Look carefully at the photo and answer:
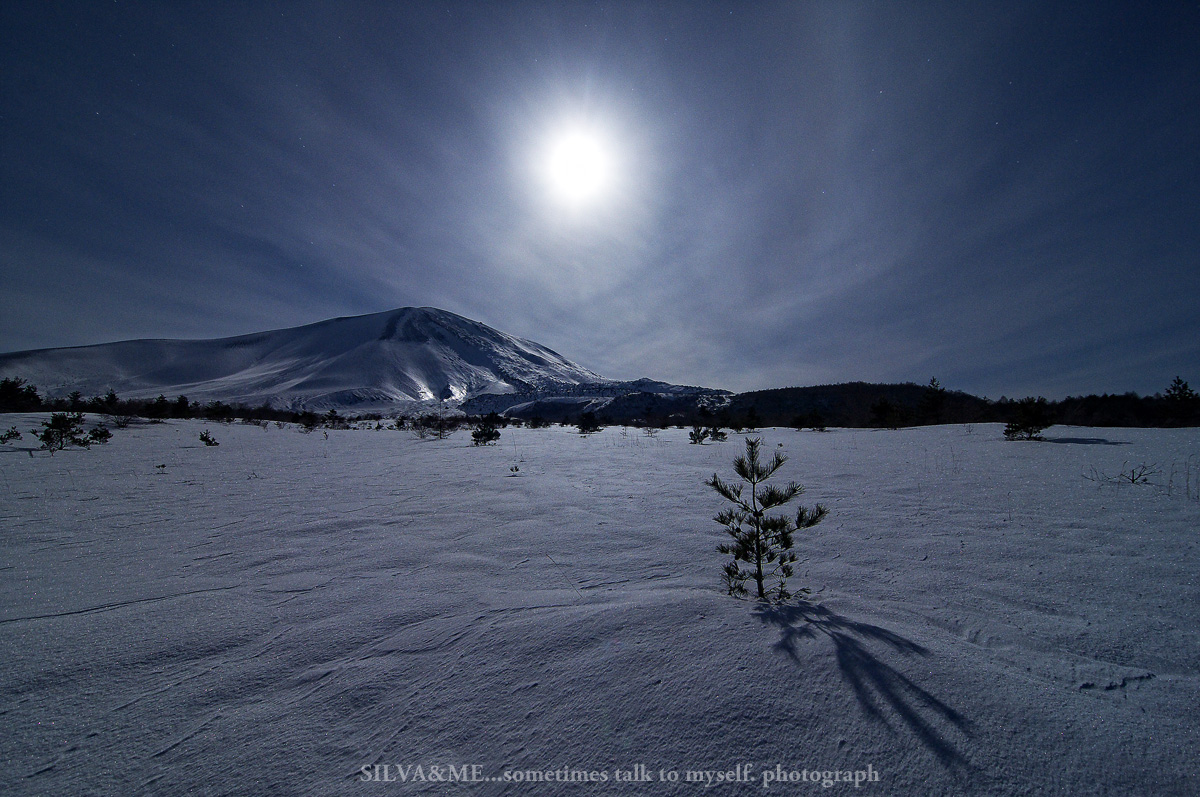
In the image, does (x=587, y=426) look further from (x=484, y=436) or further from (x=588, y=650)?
(x=588, y=650)

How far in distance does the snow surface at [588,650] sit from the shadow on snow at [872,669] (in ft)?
0.04

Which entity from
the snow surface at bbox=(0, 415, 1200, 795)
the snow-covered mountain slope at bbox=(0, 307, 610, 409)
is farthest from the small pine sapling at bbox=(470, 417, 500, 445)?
the snow-covered mountain slope at bbox=(0, 307, 610, 409)

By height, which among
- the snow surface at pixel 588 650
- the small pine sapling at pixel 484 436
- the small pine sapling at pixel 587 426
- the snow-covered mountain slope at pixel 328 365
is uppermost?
the snow-covered mountain slope at pixel 328 365

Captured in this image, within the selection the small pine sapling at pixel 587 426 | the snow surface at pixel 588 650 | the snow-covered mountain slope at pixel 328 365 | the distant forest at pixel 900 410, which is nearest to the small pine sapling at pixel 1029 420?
the distant forest at pixel 900 410

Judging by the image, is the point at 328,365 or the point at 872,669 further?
the point at 328,365

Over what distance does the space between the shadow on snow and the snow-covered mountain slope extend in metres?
88.7

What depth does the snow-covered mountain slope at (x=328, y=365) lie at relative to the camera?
84.1 metres

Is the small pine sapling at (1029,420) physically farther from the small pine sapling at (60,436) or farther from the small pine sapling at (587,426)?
the small pine sapling at (60,436)

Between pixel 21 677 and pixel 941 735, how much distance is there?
4.03m

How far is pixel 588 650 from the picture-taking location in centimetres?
201

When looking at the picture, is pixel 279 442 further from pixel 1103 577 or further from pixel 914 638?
pixel 1103 577

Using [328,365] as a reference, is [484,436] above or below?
below

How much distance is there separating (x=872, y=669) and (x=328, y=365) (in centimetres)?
12599

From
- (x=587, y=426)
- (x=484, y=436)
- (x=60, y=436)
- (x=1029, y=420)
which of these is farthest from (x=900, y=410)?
(x=60, y=436)
